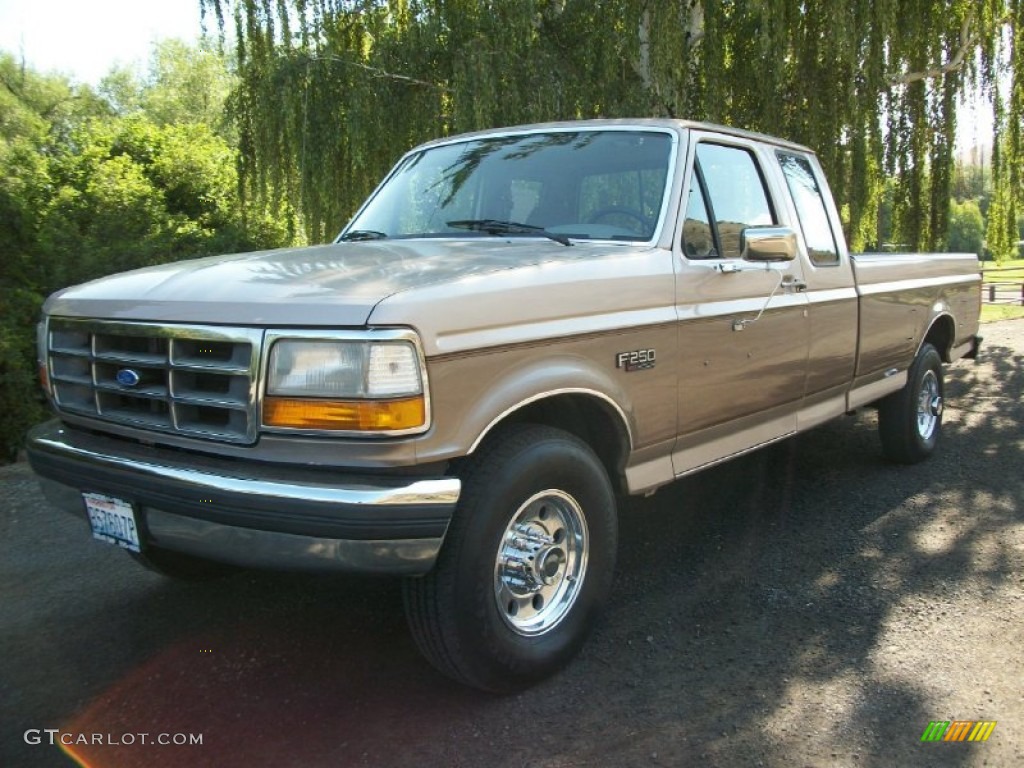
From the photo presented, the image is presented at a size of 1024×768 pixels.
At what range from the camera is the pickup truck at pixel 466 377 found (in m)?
2.52

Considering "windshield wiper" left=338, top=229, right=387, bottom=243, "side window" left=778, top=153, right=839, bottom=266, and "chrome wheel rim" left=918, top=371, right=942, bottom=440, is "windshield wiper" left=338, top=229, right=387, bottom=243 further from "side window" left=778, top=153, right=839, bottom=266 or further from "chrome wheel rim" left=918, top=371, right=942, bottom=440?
"chrome wheel rim" left=918, top=371, right=942, bottom=440

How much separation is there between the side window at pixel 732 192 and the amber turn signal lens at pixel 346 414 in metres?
1.94

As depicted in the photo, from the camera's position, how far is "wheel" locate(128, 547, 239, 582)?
147 inches

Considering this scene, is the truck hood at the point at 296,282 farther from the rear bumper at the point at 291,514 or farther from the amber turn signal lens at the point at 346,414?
the rear bumper at the point at 291,514

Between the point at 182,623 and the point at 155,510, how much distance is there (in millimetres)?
1070

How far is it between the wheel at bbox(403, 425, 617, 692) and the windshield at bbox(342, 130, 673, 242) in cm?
114

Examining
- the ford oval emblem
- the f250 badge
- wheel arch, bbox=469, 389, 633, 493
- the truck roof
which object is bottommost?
wheel arch, bbox=469, 389, 633, 493

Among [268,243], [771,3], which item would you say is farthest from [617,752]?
[268,243]

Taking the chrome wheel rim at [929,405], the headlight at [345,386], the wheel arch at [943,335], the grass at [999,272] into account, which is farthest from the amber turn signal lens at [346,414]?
the grass at [999,272]

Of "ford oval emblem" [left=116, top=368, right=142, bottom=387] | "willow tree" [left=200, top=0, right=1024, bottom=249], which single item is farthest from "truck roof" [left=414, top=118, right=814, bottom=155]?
"willow tree" [left=200, top=0, right=1024, bottom=249]

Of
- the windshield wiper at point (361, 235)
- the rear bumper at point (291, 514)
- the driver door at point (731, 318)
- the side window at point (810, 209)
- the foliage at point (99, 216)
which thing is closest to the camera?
the rear bumper at point (291, 514)

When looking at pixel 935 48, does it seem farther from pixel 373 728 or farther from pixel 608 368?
pixel 373 728

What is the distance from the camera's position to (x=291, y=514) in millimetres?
2473

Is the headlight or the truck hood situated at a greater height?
the truck hood
